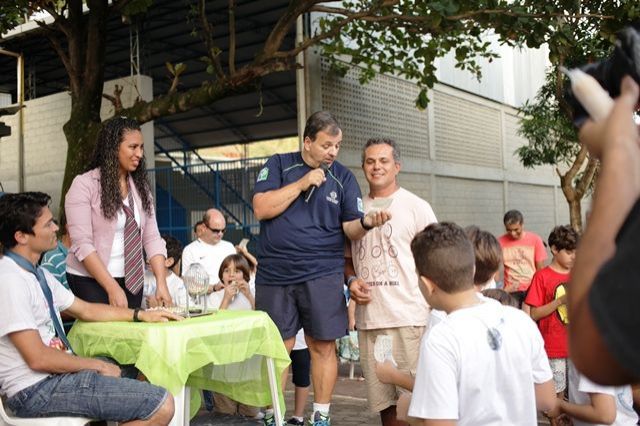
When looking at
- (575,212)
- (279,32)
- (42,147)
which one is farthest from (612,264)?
(42,147)

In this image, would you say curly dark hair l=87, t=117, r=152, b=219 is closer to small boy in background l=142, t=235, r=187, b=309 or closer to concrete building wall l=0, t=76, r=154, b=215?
small boy in background l=142, t=235, r=187, b=309

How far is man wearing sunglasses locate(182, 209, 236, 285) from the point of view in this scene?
634cm

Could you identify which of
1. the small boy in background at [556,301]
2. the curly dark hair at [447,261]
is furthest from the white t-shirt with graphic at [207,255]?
the curly dark hair at [447,261]

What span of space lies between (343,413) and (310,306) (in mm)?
1975

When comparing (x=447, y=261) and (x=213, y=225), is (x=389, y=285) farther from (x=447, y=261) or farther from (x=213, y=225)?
(x=213, y=225)

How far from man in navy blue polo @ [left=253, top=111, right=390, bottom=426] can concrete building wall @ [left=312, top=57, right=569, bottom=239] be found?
6.13 metres

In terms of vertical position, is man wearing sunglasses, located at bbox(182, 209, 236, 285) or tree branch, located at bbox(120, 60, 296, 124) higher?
tree branch, located at bbox(120, 60, 296, 124)

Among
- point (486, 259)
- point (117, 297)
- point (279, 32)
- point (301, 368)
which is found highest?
point (279, 32)

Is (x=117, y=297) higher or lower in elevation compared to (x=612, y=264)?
lower

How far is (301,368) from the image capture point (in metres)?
5.19

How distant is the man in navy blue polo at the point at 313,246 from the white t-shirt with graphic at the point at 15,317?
57.8 inches

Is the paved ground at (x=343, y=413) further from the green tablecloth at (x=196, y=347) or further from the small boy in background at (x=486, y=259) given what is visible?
the small boy in background at (x=486, y=259)

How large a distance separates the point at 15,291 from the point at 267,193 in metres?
1.60

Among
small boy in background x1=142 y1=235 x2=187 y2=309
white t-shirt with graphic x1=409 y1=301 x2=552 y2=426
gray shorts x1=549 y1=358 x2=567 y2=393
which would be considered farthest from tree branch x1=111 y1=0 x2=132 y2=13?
white t-shirt with graphic x1=409 y1=301 x2=552 y2=426
